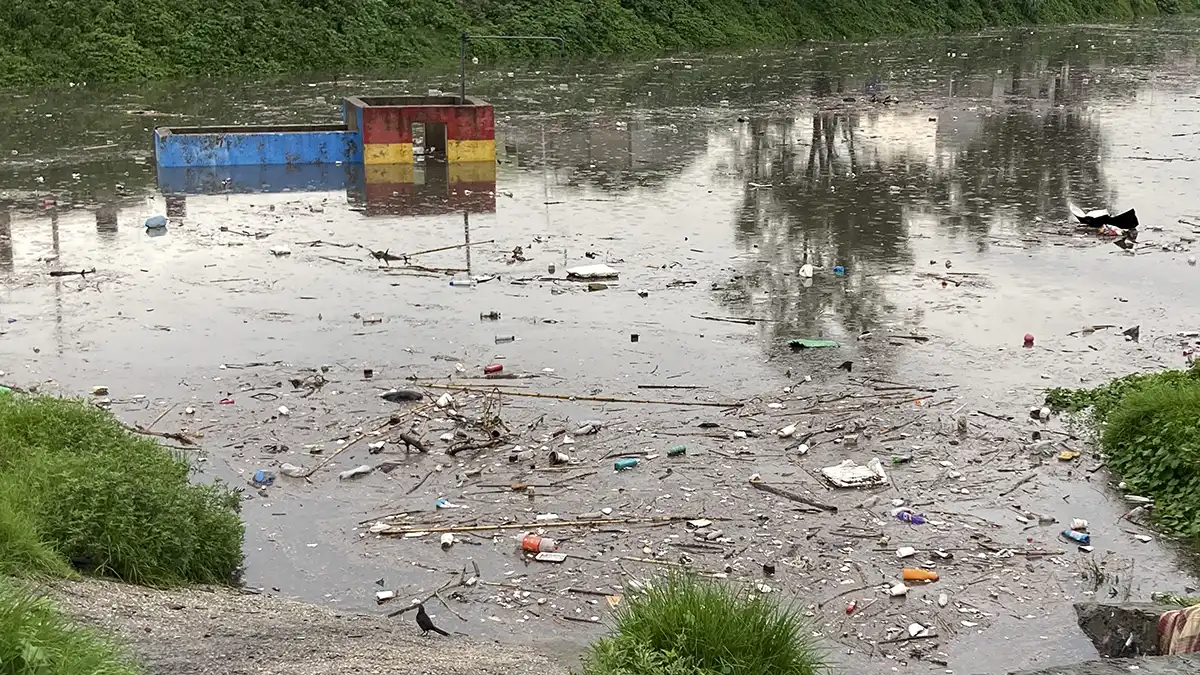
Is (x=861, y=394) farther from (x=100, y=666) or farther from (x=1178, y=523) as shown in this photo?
(x=100, y=666)

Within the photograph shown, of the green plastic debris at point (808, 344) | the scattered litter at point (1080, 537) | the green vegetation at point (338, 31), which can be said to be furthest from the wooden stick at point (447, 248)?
the green vegetation at point (338, 31)

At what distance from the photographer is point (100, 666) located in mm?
3598

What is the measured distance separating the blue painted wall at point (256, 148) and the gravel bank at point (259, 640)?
11102 millimetres

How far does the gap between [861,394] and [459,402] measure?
2644 millimetres

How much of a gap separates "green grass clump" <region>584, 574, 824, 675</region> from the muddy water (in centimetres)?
87

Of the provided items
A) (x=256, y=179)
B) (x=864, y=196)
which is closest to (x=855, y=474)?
(x=864, y=196)

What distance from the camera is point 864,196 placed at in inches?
563

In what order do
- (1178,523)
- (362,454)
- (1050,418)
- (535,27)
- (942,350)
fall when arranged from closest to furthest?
(1178,523) < (362,454) < (1050,418) < (942,350) < (535,27)

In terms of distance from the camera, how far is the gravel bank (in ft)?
14.9

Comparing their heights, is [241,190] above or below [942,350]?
above

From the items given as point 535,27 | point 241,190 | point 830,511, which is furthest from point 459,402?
point 535,27

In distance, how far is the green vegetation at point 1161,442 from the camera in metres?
6.67

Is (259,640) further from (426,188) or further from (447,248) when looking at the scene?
(426,188)

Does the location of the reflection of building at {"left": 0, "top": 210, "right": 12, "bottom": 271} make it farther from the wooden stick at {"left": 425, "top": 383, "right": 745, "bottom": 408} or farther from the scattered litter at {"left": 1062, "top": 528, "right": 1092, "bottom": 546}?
the scattered litter at {"left": 1062, "top": 528, "right": 1092, "bottom": 546}
